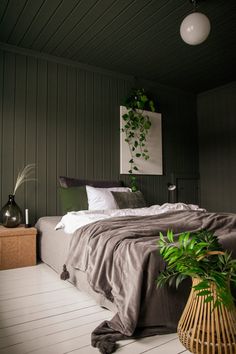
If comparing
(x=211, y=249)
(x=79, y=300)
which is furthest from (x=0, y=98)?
(x=211, y=249)

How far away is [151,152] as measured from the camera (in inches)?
178

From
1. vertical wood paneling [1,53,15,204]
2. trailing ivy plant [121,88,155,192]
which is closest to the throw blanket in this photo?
vertical wood paneling [1,53,15,204]

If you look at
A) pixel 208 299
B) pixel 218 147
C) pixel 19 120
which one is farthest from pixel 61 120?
pixel 208 299

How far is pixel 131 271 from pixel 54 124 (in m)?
2.62

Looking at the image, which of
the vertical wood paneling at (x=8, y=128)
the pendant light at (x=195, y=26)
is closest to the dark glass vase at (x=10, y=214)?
the vertical wood paneling at (x=8, y=128)

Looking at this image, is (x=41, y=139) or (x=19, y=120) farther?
(x=41, y=139)

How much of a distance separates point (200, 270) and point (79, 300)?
1.25 metres

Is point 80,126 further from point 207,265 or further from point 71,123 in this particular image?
point 207,265

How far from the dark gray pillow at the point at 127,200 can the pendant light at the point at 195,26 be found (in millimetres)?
1945

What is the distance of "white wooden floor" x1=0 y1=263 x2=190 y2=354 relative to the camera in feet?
4.69

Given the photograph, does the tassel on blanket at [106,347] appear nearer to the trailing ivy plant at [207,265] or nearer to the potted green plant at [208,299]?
the potted green plant at [208,299]

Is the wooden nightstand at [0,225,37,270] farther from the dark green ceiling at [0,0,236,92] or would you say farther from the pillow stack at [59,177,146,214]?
the dark green ceiling at [0,0,236,92]

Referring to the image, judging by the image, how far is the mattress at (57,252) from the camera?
1985mm

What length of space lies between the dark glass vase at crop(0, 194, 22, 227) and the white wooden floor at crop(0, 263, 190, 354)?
0.61m
